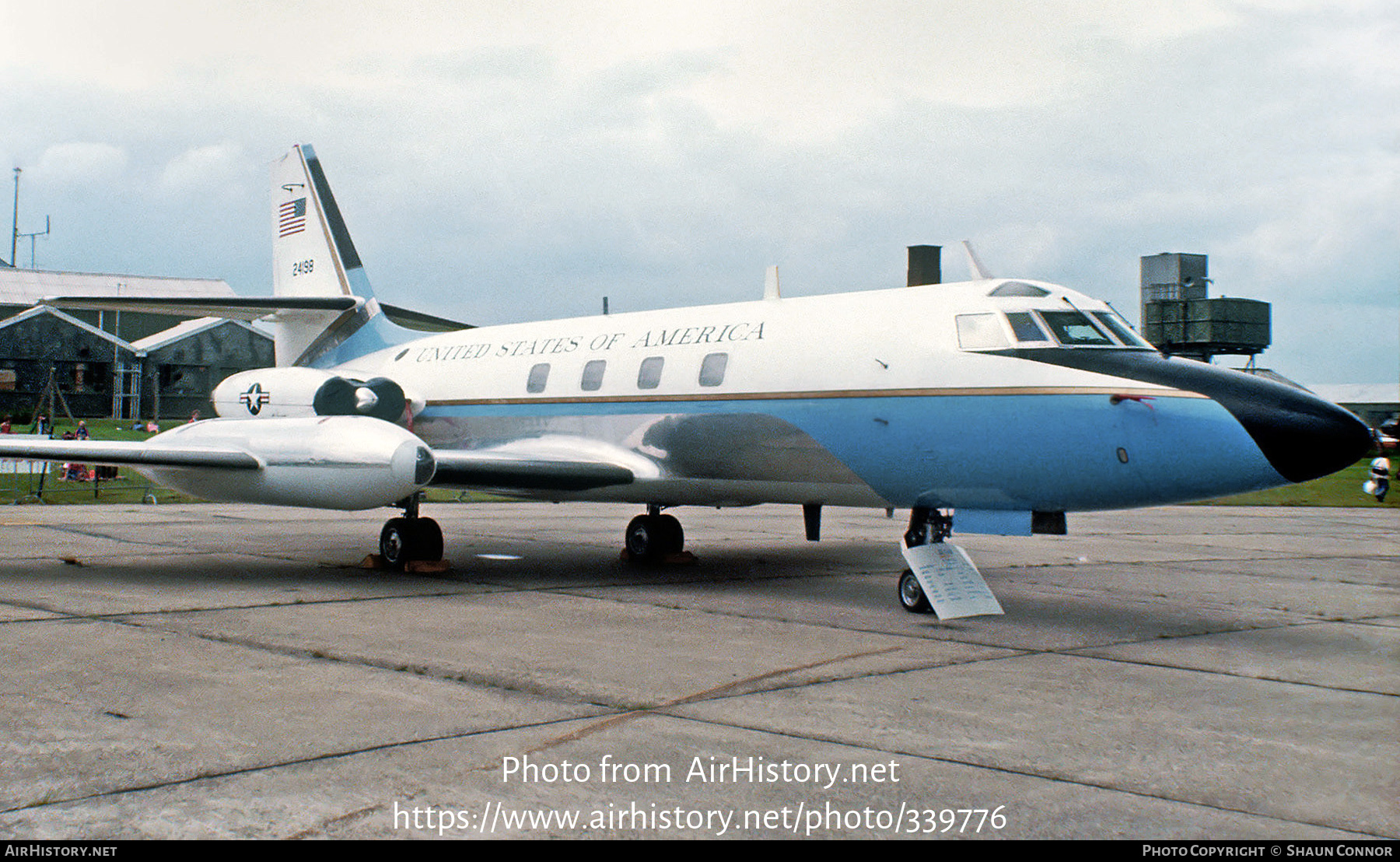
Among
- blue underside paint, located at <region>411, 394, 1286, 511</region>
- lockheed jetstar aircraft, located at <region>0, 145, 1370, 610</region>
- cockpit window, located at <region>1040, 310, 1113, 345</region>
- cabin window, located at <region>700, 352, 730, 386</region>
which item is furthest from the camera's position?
cabin window, located at <region>700, 352, 730, 386</region>

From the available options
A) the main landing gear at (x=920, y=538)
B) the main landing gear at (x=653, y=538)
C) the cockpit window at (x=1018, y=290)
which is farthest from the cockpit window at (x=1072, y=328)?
the main landing gear at (x=653, y=538)

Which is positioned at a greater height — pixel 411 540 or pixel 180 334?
pixel 180 334

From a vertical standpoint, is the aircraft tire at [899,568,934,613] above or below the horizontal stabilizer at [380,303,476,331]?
below

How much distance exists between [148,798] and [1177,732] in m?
4.59

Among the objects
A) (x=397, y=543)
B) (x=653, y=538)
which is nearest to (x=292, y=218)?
(x=397, y=543)

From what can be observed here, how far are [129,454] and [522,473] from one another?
11.7 feet

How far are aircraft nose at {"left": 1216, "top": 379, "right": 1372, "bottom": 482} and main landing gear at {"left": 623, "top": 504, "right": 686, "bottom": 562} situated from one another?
6982 millimetres

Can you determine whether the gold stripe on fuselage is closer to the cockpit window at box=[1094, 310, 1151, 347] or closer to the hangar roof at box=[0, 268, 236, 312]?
the cockpit window at box=[1094, 310, 1151, 347]

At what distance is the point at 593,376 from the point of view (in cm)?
1288

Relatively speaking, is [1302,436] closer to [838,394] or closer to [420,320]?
[838,394]

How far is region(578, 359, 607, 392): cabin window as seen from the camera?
1279 cm

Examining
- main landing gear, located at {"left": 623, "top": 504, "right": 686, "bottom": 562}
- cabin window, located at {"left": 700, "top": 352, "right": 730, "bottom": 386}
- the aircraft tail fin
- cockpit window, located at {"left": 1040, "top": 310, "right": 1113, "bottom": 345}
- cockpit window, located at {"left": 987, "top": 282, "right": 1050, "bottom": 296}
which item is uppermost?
the aircraft tail fin

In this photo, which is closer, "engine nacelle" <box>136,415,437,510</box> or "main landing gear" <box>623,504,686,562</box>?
"engine nacelle" <box>136,415,437,510</box>

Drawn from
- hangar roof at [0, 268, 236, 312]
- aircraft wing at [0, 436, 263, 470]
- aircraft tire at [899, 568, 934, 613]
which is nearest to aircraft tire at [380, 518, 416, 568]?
aircraft wing at [0, 436, 263, 470]
